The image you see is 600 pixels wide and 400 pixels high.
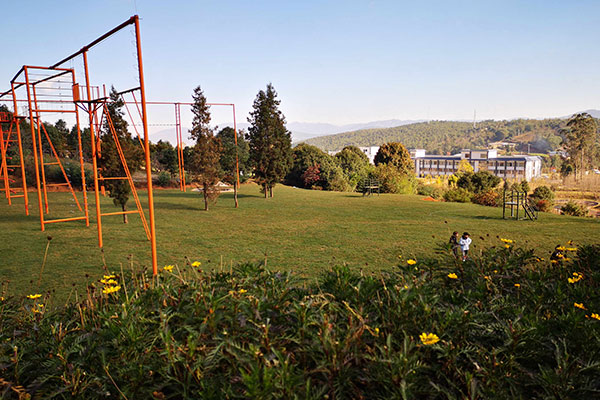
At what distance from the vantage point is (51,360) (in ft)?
8.54

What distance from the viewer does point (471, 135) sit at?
5950 inches

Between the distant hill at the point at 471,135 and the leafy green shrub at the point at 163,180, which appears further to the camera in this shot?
the distant hill at the point at 471,135

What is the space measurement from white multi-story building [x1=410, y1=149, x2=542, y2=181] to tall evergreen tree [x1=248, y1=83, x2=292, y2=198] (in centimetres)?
5942

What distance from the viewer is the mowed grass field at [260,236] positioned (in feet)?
33.5

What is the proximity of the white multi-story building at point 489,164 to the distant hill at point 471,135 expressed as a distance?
30.4m

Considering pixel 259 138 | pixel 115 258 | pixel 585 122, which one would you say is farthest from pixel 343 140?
pixel 115 258

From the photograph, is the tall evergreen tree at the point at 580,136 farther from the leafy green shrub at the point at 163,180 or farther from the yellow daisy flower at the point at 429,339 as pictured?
the yellow daisy flower at the point at 429,339

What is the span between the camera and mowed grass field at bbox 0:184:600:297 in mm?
10219

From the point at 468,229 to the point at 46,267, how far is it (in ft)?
47.7

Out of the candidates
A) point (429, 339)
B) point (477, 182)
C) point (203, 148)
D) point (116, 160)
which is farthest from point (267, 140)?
point (429, 339)

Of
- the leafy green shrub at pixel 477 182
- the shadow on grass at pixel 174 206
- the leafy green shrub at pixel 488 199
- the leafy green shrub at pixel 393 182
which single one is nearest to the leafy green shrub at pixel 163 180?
the shadow on grass at pixel 174 206

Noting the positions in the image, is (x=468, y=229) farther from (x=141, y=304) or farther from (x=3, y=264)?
(x=3, y=264)

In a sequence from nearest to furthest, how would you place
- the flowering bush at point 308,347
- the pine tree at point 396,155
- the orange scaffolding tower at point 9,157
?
the flowering bush at point 308,347 < the orange scaffolding tower at point 9,157 < the pine tree at point 396,155

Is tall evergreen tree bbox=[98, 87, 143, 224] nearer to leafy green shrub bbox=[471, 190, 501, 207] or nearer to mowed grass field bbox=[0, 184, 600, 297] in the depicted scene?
mowed grass field bbox=[0, 184, 600, 297]
